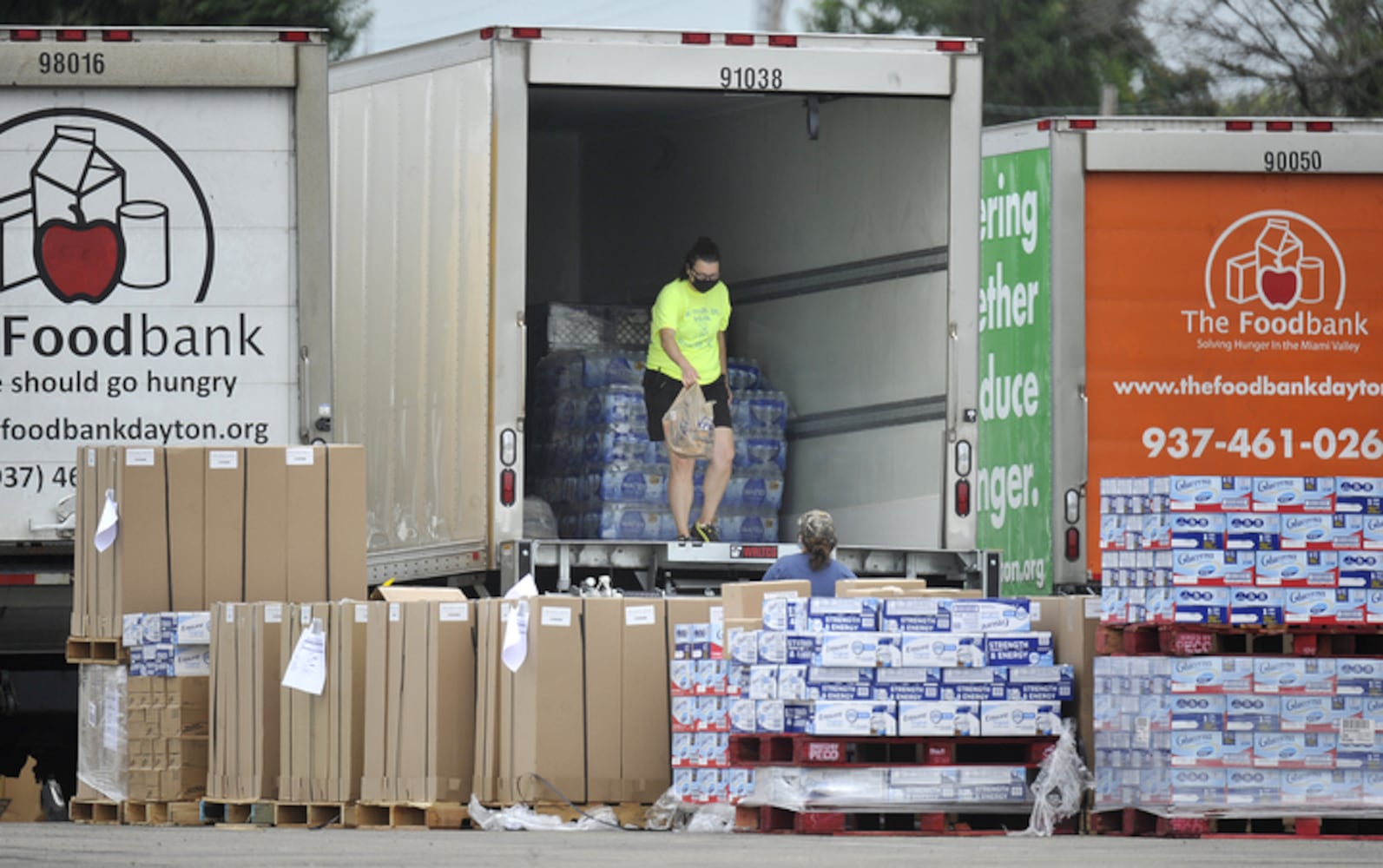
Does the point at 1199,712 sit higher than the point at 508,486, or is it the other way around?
the point at 508,486

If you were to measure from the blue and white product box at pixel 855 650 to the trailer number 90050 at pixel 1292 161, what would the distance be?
424 cm

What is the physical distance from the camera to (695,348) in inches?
531

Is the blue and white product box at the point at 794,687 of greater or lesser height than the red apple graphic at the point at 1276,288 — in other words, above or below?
below

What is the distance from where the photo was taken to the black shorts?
13484 mm

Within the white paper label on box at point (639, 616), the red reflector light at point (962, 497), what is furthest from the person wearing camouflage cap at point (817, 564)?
the red reflector light at point (962, 497)

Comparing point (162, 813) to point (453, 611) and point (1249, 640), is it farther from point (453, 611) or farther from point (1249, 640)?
point (1249, 640)

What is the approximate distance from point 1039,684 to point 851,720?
81 centimetres

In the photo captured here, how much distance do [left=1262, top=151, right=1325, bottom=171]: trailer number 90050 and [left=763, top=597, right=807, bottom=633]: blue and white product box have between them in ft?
14.1

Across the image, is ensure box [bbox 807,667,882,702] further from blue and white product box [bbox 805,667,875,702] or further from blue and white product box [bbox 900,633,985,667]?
blue and white product box [bbox 900,633,985,667]

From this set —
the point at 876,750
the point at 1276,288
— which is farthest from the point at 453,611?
the point at 1276,288

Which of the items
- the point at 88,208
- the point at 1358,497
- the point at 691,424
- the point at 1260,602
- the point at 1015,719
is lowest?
the point at 1015,719

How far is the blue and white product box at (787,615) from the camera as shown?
10359 mm

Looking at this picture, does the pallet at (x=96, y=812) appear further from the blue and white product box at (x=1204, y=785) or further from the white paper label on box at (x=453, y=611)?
the blue and white product box at (x=1204, y=785)

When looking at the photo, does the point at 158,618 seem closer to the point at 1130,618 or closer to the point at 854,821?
the point at 854,821
